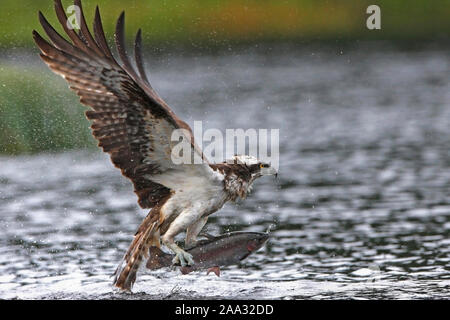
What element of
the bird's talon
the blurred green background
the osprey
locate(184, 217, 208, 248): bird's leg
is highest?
the blurred green background

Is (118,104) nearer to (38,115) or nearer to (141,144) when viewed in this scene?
(141,144)

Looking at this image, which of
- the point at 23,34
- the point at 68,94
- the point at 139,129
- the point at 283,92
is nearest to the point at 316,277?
the point at 139,129

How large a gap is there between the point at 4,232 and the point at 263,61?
13.5 m

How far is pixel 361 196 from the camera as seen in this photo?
13.3 meters

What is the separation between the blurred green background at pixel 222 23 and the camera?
20.8 meters

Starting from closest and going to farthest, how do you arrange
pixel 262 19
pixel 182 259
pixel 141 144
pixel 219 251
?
pixel 141 144
pixel 182 259
pixel 219 251
pixel 262 19

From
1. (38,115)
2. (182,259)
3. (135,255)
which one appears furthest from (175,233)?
(38,115)

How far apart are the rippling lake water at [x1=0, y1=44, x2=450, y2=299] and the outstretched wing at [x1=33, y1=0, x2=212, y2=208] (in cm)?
132

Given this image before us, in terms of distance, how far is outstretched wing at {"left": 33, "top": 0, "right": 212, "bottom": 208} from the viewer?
8367 millimetres

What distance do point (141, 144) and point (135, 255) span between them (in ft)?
3.56

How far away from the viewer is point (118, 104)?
8.57 metres

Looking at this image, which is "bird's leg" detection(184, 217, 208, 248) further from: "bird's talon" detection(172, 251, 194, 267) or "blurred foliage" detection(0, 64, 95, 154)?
"blurred foliage" detection(0, 64, 95, 154)

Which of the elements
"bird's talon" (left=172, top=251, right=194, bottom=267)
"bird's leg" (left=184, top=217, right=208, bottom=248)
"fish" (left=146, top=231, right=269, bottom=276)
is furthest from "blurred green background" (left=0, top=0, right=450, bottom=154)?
"bird's talon" (left=172, top=251, right=194, bottom=267)

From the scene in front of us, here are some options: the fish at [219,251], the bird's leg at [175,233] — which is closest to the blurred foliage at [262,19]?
the fish at [219,251]
